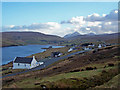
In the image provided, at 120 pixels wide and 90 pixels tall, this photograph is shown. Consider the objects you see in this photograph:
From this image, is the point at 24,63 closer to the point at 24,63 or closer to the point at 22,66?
the point at 24,63

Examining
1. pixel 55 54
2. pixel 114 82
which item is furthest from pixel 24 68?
pixel 114 82

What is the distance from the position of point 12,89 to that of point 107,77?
52.0 ft

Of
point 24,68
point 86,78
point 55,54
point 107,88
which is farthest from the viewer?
point 55,54

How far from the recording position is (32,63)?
67375 millimetres

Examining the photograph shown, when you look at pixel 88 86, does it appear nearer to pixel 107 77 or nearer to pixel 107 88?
pixel 107 88

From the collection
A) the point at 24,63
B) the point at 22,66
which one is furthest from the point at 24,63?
the point at 22,66

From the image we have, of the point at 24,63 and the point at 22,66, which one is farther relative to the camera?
the point at 22,66

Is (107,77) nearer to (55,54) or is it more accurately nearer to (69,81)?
(69,81)

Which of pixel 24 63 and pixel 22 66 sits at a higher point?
pixel 24 63

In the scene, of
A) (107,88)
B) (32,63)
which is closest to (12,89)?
(107,88)

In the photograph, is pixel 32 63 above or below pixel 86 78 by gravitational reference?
below

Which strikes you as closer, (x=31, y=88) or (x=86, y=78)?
(x=31, y=88)

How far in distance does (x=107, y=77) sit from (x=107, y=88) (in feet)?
19.1

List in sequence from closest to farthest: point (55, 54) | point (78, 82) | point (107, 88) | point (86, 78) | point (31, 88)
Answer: point (107, 88) < point (31, 88) < point (78, 82) < point (86, 78) < point (55, 54)
